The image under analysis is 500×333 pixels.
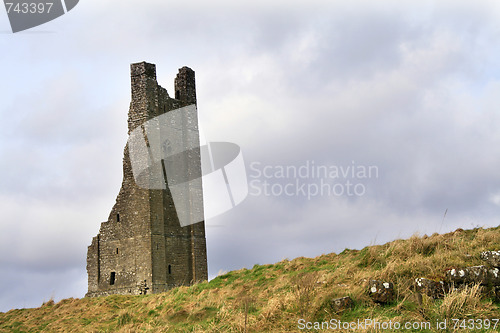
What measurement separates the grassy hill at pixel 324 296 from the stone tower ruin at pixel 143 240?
41.2 feet

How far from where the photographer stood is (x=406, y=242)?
15406 mm

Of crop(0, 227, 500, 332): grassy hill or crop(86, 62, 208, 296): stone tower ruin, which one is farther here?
crop(86, 62, 208, 296): stone tower ruin

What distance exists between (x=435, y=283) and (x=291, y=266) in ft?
22.8

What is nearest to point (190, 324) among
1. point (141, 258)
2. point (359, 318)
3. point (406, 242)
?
point (359, 318)

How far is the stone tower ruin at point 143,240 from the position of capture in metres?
33.4

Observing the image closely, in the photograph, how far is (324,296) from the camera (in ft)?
43.1

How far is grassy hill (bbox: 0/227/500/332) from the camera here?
1230 centimetres

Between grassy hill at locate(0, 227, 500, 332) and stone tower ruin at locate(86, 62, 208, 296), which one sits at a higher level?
stone tower ruin at locate(86, 62, 208, 296)

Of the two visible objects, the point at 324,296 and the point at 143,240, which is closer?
the point at 324,296

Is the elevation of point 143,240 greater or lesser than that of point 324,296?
greater

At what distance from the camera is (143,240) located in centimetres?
3359

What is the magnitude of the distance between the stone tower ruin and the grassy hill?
1255 cm

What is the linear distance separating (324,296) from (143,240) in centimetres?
2181

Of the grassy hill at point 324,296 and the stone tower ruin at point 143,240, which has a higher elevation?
the stone tower ruin at point 143,240
